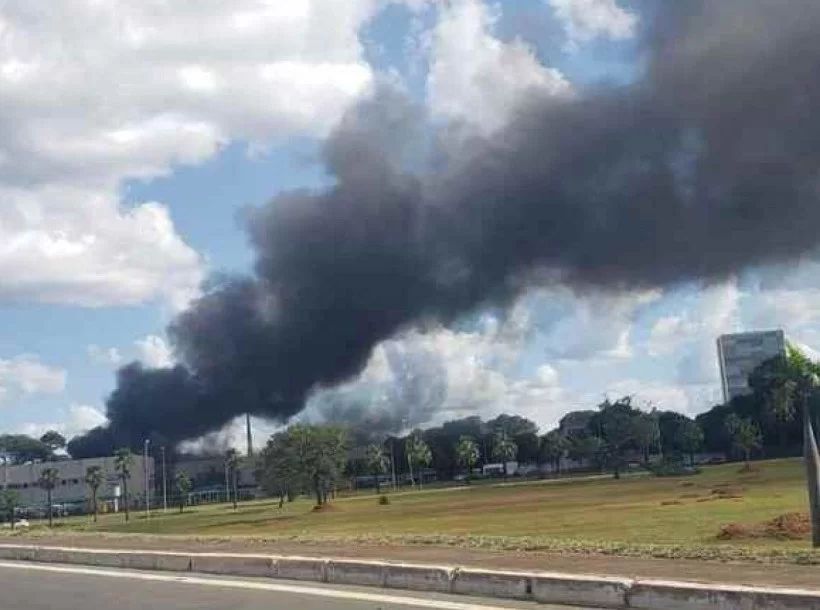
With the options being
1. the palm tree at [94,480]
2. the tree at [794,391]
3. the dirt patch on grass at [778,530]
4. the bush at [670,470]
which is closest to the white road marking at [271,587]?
the tree at [794,391]

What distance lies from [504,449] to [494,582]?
177m

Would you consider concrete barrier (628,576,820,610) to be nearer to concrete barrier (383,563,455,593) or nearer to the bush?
concrete barrier (383,563,455,593)

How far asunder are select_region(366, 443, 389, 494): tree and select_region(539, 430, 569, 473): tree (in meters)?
27.4

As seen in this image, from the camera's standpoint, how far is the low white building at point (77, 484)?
594ft

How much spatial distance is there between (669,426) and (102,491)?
93009 mm

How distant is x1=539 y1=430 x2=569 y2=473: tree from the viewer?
597 ft

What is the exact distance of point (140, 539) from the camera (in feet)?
86.1

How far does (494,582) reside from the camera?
1347cm

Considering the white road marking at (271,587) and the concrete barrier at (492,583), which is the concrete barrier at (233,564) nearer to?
the white road marking at (271,587)

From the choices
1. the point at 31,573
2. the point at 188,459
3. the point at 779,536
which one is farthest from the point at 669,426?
the point at 31,573

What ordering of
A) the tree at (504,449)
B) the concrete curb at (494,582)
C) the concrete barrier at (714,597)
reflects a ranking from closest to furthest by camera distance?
the concrete barrier at (714,597), the concrete curb at (494,582), the tree at (504,449)

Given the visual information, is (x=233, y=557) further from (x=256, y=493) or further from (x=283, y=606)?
(x=256, y=493)

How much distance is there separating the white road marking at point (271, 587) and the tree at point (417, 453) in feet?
528

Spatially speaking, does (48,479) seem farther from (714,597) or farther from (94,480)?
(714,597)
